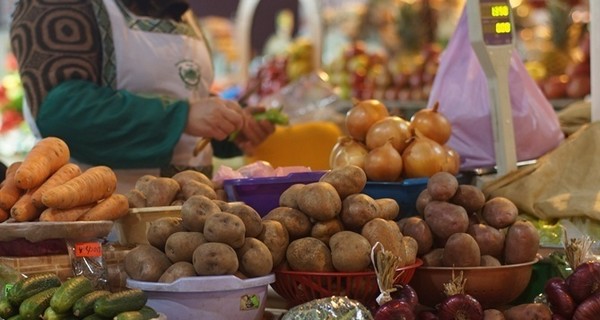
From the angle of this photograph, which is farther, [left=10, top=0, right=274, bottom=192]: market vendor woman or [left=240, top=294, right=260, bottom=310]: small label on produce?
[left=10, top=0, right=274, bottom=192]: market vendor woman

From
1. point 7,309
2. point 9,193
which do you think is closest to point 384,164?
point 9,193

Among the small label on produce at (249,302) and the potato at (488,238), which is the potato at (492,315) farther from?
the small label on produce at (249,302)

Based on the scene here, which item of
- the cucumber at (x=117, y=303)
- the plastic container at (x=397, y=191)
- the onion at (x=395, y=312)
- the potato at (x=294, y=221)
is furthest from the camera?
the plastic container at (x=397, y=191)

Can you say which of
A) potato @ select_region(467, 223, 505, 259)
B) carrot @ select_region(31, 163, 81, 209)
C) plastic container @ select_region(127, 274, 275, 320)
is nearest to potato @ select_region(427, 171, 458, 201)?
potato @ select_region(467, 223, 505, 259)

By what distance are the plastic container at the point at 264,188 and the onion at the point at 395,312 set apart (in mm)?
564

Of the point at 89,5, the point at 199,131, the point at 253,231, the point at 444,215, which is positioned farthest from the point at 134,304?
the point at 89,5

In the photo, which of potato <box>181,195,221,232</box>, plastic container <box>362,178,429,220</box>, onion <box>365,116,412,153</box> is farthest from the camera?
onion <box>365,116,412,153</box>

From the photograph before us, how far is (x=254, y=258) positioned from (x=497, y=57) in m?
1.14

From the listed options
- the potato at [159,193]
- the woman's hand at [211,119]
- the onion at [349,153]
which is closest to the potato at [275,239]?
the potato at [159,193]

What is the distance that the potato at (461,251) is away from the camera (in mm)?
2131

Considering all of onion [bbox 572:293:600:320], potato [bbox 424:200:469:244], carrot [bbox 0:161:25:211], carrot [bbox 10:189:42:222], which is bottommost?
onion [bbox 572:293:600:320]

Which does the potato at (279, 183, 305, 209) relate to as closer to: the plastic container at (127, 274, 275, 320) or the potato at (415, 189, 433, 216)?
the plastic container at (127, 274, 275, 320)

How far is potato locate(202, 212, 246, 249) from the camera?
1840mm

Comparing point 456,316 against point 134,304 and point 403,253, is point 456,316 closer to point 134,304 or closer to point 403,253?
point 403,253
